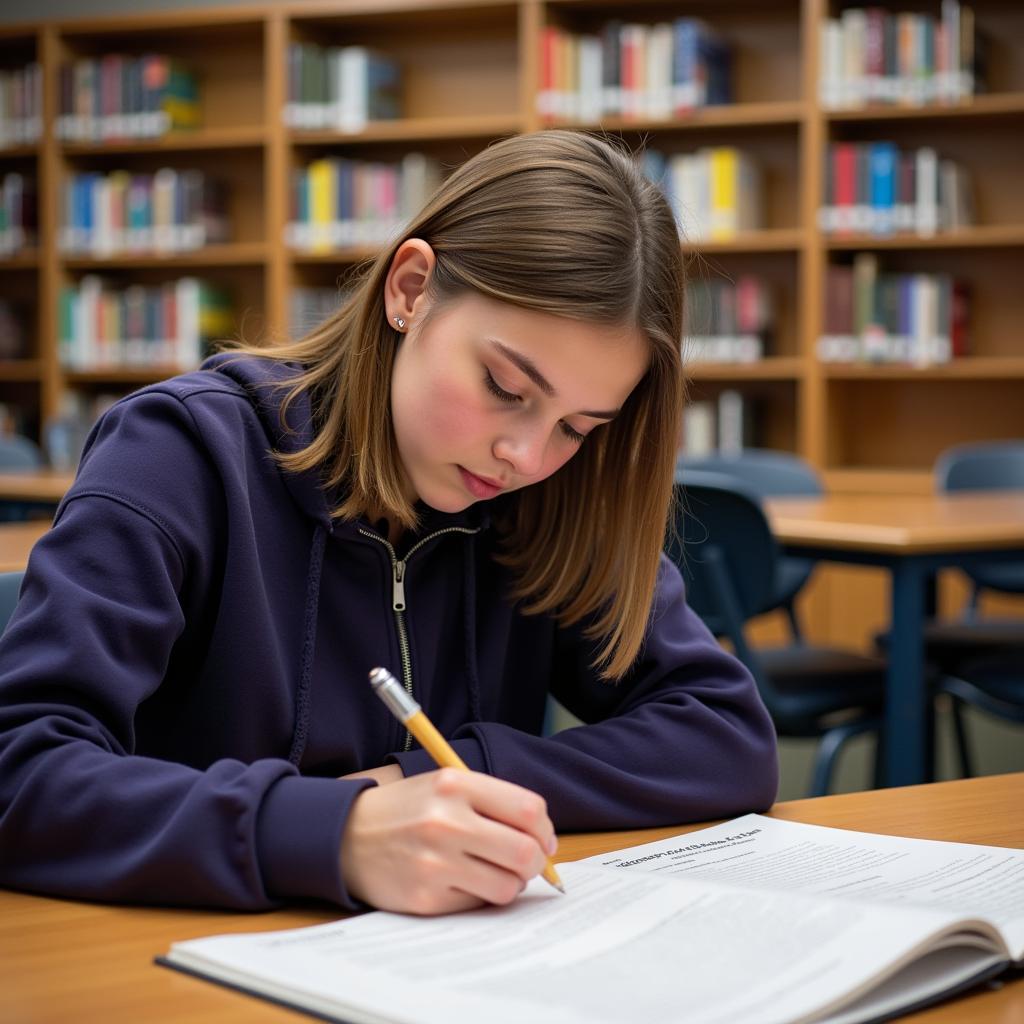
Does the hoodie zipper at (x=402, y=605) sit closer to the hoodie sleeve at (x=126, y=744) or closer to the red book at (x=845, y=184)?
the hoodie sleeve at (x=126, y=744)

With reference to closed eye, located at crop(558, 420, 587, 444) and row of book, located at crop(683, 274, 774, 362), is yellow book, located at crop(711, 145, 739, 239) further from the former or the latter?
closed eye, located at crop(558, 420, 587, 444)

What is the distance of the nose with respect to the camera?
104 cm

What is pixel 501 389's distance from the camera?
103cm

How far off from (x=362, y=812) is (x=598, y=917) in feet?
0.49

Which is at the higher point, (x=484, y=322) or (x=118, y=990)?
(x=484, y=322)

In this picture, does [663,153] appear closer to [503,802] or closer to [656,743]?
[656,743]

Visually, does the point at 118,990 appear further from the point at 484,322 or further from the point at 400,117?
the point at 400,117

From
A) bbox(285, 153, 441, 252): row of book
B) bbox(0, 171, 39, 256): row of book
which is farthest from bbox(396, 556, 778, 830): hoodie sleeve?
bbox(0, 171, 39, 256): row of book

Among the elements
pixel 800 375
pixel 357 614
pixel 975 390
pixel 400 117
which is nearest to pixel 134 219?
pixel 400 117

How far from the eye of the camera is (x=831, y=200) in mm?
4645

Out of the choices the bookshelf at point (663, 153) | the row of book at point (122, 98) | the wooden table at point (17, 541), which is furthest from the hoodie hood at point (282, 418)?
the row of book at point (122, 98)

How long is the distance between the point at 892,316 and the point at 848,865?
3.97 metres

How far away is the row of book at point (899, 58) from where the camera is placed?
4.47 metres

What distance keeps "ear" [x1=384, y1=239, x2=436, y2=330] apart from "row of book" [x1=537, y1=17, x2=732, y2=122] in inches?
151
